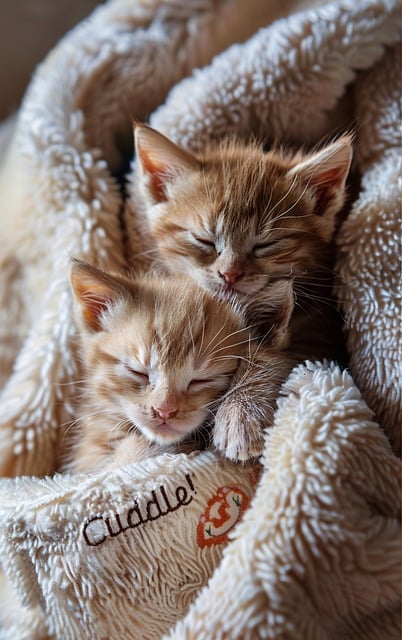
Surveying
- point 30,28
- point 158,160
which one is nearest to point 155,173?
point 158,160

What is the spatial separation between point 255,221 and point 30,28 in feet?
2.81

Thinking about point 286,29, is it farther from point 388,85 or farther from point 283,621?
point 283,621

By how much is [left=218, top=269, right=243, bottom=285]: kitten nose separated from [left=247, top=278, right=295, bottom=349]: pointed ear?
0.04 m

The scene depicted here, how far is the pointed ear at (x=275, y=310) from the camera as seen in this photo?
2.55ft

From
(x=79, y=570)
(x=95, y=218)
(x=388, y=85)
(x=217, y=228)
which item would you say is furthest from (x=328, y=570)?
(x=388, y=85)

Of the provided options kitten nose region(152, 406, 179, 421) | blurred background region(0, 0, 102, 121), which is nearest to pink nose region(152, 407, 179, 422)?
kitten nose region(152, 406, 179, 421)

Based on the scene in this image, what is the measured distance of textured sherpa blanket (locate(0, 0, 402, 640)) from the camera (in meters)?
0.61

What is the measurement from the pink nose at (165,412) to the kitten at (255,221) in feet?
0.63

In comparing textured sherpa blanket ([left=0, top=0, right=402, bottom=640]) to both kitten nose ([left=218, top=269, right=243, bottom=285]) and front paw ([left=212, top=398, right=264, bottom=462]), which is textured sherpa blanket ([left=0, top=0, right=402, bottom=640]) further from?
kitten nose ([left=218, top=269, right=243, bottom=285])

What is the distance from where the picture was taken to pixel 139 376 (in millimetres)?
790

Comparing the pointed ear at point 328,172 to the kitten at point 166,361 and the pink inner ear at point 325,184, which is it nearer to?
the pink inner ear at point 325,184

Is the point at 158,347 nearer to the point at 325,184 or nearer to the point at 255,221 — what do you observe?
the point at 255,221

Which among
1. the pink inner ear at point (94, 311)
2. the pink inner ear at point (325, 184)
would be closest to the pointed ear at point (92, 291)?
the pink inner ear at point (94, 311)

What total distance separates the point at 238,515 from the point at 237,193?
449mm
